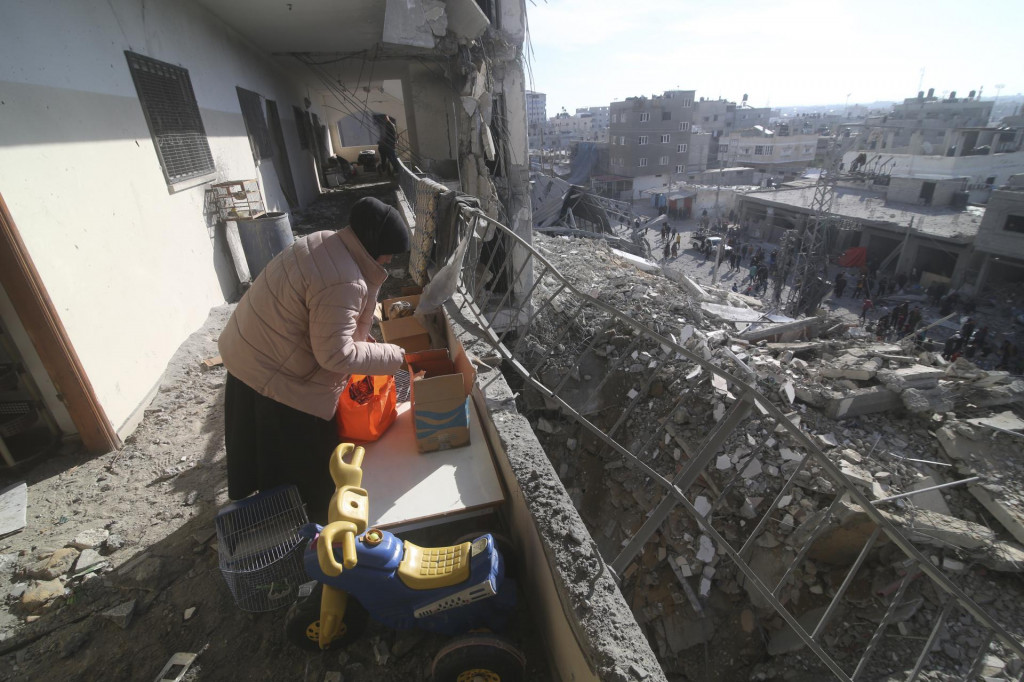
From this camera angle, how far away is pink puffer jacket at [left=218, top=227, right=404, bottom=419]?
201cm

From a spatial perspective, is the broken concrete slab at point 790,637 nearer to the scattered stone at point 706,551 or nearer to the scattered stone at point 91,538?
the scattered stone at point 706,551

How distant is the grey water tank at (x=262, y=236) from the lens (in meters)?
6.33

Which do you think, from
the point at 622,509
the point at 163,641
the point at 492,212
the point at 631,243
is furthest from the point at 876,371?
the point at 631,243

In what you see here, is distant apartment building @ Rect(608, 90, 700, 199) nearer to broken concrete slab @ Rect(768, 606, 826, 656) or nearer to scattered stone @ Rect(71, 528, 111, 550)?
broken concrete slab @ Rect(768, 606, 826, 656)

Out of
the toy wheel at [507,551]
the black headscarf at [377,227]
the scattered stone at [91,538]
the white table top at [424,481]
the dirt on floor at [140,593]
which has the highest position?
the black headscarf at [377,227]

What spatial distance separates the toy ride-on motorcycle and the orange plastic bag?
63 centimetres

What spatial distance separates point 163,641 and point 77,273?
2.62 m

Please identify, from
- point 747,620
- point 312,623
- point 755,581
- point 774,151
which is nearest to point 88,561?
point 312,623

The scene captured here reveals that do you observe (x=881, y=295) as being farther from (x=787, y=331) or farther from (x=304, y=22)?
(x=304, y=22)

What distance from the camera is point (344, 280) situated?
2000 mm

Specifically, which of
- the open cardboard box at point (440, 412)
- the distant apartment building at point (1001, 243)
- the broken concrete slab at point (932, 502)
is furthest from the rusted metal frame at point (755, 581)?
the distant apartment building at point (1001, 243)

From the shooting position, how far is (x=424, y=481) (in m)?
2.45

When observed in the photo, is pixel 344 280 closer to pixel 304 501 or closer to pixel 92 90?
pixel 304 501

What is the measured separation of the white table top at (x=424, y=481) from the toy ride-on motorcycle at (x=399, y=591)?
330 millimetres
